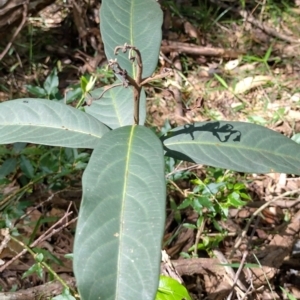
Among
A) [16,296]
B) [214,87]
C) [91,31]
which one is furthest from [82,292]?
[91,31]

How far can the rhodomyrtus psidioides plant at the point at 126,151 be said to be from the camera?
2.76 ft

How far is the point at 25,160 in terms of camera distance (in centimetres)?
175

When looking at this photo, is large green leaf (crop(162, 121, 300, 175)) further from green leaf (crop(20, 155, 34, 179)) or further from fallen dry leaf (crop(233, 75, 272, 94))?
fallen dry leaf (crop(233, 75, 272, 94))

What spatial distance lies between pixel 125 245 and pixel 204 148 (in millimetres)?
377

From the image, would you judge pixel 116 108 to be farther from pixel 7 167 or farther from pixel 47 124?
pixel 7 167

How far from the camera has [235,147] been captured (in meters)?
1.14

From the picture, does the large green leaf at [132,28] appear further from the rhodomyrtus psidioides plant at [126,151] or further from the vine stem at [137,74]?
the vine stem at [137,74]

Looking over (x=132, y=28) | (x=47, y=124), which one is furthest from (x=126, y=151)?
(x=132, y=28)

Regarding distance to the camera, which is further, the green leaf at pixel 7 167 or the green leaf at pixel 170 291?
the green leaf at pixel 7 167

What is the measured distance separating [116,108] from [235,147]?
0.35 metres

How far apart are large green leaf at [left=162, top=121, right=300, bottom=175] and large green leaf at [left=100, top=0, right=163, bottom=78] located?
0.65 feet

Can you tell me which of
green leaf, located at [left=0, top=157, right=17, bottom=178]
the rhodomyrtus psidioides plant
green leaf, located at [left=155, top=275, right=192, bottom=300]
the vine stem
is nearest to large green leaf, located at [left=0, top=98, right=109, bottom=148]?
the rhodomyrtus psidioides plant

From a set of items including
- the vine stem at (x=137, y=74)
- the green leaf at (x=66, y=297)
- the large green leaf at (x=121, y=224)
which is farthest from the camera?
the green leaf at (x=66, y=297)

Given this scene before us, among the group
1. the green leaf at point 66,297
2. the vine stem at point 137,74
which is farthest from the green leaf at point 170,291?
the vine stem at point 137,74
